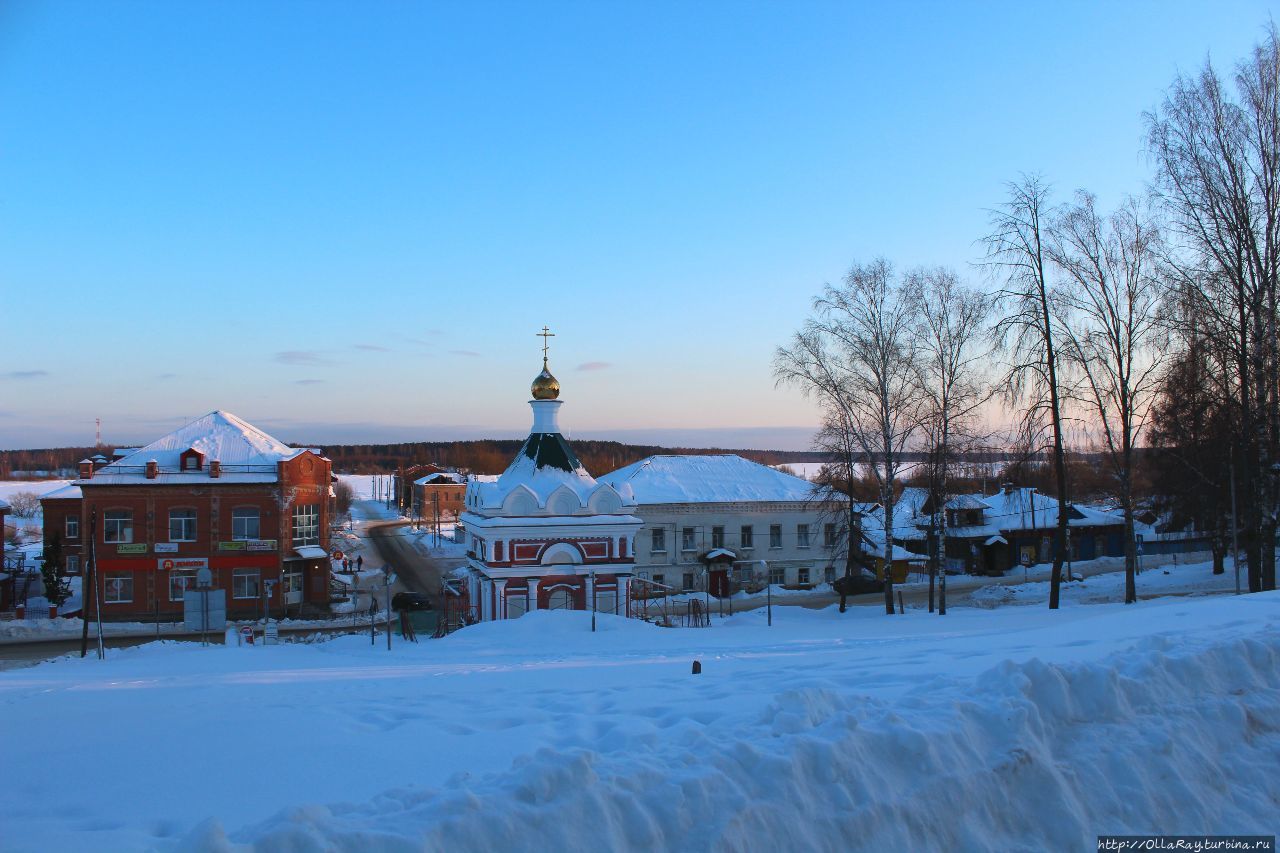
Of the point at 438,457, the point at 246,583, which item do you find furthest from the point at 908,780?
the point at 438,457

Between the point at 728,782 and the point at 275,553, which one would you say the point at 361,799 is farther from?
the point at 275,553

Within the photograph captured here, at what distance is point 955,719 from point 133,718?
6.95 metres

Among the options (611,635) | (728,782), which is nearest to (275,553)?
(611,635)

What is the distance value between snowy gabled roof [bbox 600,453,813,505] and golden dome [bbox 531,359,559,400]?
450 inches

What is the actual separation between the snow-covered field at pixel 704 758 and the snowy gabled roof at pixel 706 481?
27.5m

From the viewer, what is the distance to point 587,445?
561ft

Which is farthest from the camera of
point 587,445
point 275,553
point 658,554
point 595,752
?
point 587,445

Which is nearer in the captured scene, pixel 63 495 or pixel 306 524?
pixel 306 524

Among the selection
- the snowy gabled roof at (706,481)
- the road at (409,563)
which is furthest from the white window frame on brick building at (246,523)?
the snowy gabled roof at (706,481)

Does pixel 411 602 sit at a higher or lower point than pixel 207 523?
lower

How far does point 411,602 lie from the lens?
32.0 metres

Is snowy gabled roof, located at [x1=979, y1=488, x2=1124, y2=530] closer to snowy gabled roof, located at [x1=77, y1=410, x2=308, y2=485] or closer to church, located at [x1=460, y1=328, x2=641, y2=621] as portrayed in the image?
church, located at [x1=460, y1=328, x2=641, y2=621]

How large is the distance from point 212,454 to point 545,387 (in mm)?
15216

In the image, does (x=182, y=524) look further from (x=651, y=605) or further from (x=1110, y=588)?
(x=1110, y=588)
